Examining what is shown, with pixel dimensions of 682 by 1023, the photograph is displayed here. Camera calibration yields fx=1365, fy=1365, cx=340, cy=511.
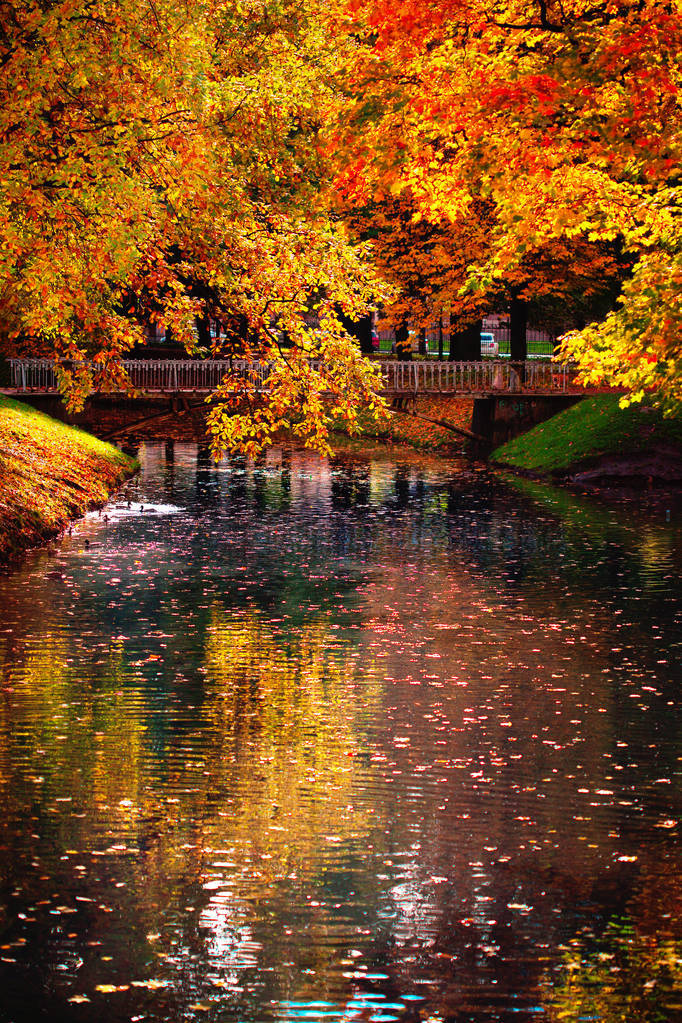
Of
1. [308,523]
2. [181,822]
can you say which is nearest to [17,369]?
[308,523]

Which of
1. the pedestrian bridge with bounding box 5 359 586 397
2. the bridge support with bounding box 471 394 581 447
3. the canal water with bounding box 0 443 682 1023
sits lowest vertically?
the canal water with bounding box 0 443 682 1023

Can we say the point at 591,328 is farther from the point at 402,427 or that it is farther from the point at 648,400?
the point at 402,427

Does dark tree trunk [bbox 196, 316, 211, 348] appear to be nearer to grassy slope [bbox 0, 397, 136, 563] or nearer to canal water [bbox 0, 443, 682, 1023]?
grassy slope [bbox 0, 397, 136, 563]

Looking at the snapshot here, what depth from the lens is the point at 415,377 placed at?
→ 4650cm

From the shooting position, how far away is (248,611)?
18.5 m

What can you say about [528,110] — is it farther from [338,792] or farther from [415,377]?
[415,377]

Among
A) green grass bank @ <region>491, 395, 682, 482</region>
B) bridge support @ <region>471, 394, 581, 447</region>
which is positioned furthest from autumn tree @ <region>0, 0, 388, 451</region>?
bridge support @ <region>471, 394, 581, 447</region>

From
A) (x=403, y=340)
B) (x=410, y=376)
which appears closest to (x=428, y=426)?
(x=410, y=376)

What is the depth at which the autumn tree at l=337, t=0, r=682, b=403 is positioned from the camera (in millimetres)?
12898

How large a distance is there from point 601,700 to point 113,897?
268 inches

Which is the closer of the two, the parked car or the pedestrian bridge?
the pedestrian bridge

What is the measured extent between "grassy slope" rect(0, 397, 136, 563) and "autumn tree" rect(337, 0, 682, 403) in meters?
10.5

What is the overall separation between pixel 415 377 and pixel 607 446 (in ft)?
35.5

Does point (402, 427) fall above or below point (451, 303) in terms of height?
below
